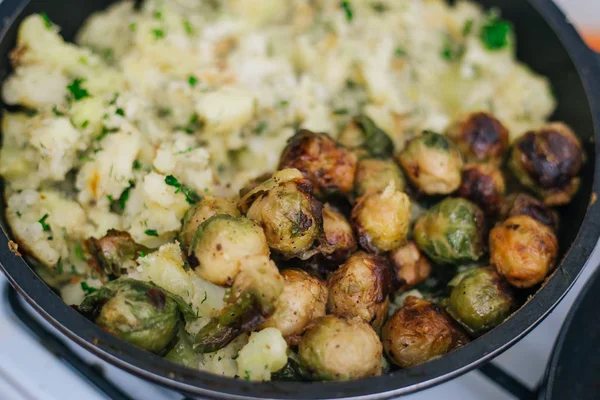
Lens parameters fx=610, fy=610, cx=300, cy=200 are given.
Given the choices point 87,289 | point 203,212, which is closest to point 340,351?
point 203,212

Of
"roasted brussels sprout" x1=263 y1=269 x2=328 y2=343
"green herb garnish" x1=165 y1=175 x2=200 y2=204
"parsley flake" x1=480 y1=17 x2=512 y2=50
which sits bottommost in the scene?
"green herb garnish" x1=165 y1=175 x2=200 y2=204

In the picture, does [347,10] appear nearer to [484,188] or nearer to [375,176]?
[375,176]

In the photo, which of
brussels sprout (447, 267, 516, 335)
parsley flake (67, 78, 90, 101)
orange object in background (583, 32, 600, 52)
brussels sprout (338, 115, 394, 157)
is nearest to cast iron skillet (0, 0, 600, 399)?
brussels sprout (447, 267, 516, 335)

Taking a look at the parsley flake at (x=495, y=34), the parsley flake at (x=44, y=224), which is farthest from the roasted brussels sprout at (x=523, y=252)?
the parsley flake at (x=44, y=224)

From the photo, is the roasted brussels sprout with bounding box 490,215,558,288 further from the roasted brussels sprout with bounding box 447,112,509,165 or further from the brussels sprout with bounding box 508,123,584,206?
the roasted brussels sprout with bounding box 447,112,509,165

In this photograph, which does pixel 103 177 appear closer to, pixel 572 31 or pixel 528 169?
pixel 528 169

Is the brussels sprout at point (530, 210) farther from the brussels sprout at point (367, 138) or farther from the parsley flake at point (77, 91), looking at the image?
the parsley flake at point (77, 91)
